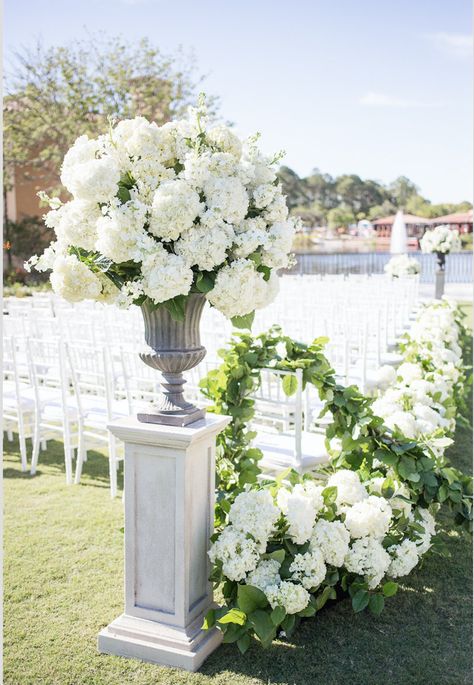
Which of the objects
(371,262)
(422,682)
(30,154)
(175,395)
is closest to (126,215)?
(175,395)

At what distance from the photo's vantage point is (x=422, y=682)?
2758 millimetres

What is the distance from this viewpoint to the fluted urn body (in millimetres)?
2846

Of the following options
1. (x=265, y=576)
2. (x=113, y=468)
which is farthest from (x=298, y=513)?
(x=113, y=468)

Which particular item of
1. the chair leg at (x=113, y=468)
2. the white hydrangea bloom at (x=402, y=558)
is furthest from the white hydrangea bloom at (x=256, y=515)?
the chair leg at (x=113, y=468)

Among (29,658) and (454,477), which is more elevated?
(454,477)

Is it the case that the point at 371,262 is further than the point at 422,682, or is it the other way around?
the point at 371,262

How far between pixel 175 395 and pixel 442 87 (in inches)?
2183

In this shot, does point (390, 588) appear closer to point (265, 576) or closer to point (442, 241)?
point (265, 576)

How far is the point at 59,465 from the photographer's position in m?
5.51

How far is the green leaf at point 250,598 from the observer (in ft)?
9.31

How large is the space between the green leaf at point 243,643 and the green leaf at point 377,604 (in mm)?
600

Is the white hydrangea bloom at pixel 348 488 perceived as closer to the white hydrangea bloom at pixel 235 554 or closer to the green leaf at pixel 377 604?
the green leaf at pixel 377 604

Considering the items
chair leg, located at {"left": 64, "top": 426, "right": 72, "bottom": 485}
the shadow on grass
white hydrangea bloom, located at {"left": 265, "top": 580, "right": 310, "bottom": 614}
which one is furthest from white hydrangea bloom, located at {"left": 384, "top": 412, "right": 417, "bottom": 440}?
chair leg, located at {"left": 64, "top": 426, "right": 72, "bottom": 485}

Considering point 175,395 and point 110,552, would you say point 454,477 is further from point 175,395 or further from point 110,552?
point 110,552
